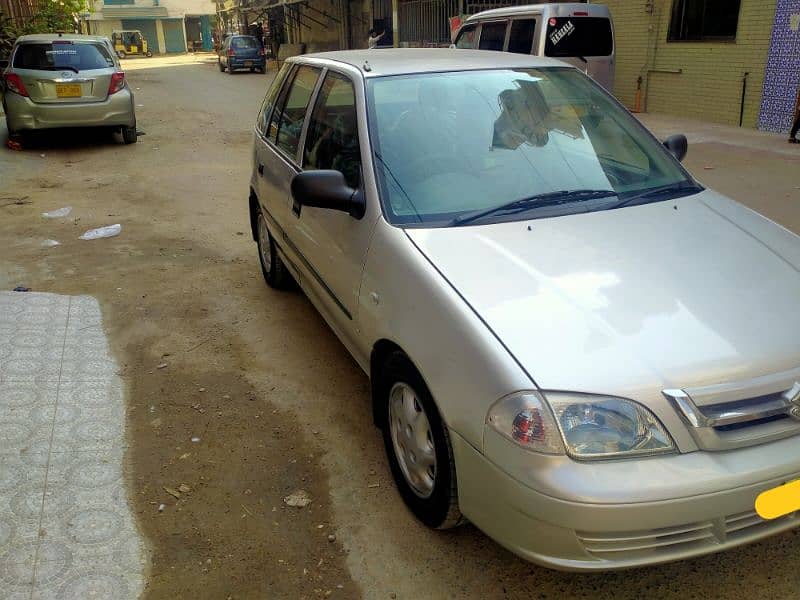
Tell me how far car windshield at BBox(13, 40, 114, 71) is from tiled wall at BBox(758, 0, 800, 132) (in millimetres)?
10543

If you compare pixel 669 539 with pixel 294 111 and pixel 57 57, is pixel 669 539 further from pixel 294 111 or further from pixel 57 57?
pixel 57 57

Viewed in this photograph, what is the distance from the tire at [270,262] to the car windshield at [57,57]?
6.97m

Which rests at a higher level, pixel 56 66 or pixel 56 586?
pixel 56 66

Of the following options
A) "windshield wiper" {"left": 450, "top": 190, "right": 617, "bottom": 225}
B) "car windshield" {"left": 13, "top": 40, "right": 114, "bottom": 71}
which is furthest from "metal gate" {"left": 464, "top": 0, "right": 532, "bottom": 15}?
"windshield wiper" {"left": 450, "top": 190, "right": 617, "bottom": 225}

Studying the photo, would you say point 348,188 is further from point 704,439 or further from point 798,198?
point 798,198

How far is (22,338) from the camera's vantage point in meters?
4.56

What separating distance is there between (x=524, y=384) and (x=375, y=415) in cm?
112

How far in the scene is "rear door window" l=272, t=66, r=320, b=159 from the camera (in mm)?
4262

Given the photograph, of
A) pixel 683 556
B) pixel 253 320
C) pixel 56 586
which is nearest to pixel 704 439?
pixel 683 556

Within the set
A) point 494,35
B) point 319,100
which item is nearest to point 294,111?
point 319,100

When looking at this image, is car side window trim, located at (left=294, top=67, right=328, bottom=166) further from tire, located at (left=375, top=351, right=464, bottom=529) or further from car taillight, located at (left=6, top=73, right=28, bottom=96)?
car taillight, located at (left=6, top=73, right=28, bottom=96)

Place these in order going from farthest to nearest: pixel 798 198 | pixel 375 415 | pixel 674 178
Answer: pixel 798 198 < pixel 674 178 < pixel 375 415

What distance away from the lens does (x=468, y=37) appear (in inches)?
462

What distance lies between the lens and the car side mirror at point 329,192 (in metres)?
3.13
